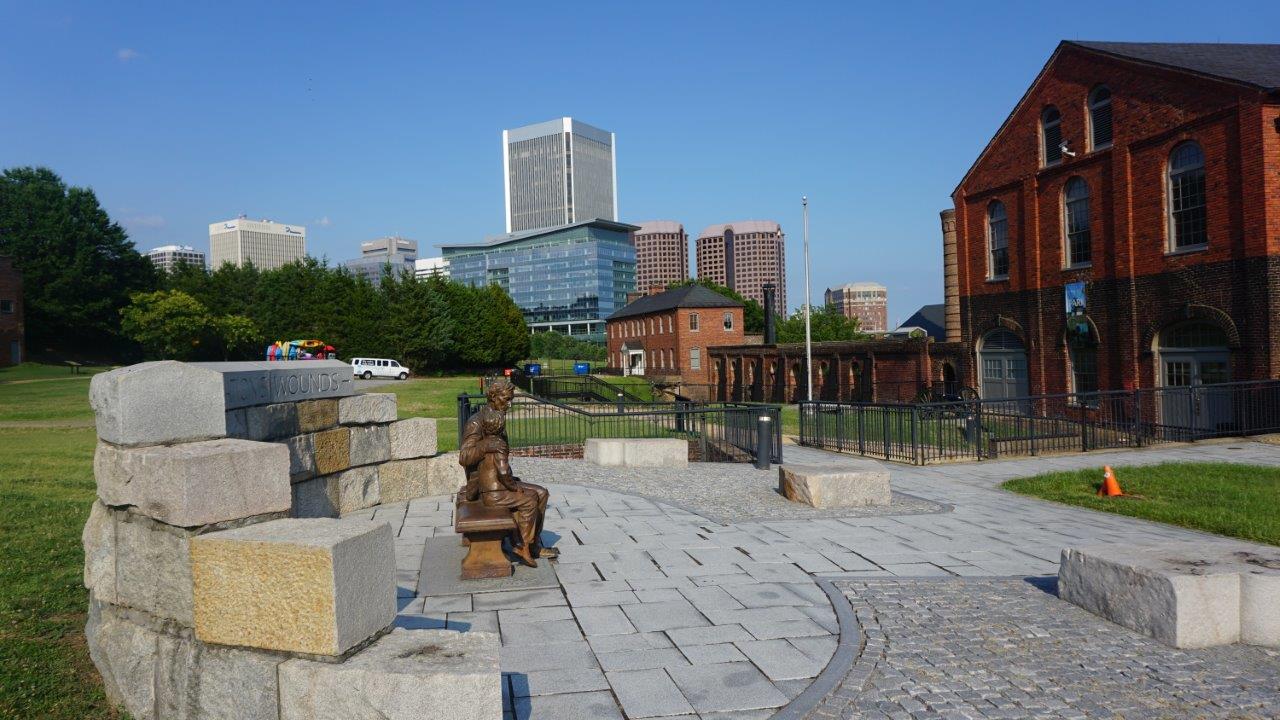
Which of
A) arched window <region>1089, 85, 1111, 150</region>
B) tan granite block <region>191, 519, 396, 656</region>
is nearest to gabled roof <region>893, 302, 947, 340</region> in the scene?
arched window <region>1089, 85, 1111, 150</region>

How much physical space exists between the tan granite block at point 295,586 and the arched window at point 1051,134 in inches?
1192

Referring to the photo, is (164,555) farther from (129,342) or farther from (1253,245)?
(129,342)

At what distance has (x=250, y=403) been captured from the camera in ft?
26.2

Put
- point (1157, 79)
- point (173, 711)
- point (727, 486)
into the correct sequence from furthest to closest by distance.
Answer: point (1157, 79), point (727, 486), point (173, 711)

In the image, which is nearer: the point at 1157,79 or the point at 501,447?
the point at 501,447

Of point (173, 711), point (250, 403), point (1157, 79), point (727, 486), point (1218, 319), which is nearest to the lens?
point (173, 711)

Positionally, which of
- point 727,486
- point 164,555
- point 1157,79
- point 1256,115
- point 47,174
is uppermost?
point 47,174

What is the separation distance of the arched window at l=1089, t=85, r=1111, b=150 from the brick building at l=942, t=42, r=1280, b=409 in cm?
6

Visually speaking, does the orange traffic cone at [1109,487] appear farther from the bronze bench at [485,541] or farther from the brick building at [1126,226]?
the brick building at [1126,226]

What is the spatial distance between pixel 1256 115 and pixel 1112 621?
2102 centimetres

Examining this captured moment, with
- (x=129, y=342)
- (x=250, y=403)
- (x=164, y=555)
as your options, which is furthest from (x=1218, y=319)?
(x=129, y=342)

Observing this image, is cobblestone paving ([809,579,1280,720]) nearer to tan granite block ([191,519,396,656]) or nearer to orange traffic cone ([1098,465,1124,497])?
tan granite block ([191,519,396,656])

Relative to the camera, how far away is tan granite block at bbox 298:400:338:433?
8984 millimetres

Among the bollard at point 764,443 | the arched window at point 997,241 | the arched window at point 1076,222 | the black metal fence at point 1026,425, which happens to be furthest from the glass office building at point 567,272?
the bollard at point 764,443
